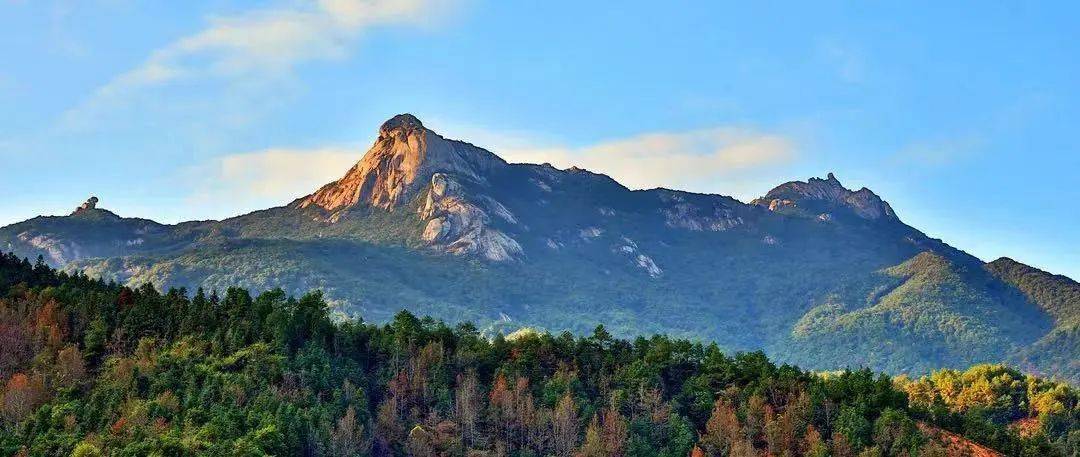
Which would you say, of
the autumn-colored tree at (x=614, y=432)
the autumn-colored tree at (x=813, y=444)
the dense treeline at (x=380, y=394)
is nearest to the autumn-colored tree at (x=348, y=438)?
the dense treeline at (x=380, y=394)

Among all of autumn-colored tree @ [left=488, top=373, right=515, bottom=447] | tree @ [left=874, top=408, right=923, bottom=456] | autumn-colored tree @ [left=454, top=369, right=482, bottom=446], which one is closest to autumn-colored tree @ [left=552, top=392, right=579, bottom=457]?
autumn-colored tree @ [left=488, top=373, right=515, bottom=447]

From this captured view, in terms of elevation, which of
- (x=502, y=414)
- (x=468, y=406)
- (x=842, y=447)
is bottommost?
(x=842, y=447)

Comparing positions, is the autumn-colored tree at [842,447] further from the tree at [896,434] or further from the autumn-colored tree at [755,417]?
the autumn-colored tree at [755,417]

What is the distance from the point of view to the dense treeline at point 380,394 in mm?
107562

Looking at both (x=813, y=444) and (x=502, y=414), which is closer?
(x=813, y=444)

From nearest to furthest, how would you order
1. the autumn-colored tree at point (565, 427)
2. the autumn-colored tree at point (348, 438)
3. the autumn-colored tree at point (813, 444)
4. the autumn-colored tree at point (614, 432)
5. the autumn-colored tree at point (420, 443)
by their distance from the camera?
the autumn-colored tree at point (348, 438) → the autumn-colored tree at point (813, 444) → the autumn-colored tree at point (420, 443) → the autumn-colored tree at point (614, 432) → the autumn-colored tree at point (565, 427)

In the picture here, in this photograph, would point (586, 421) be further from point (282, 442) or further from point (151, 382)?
point (151, 382)

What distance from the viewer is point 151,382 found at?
376 feet

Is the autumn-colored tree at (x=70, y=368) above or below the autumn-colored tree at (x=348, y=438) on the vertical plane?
above

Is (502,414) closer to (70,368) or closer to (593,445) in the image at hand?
(593,445)

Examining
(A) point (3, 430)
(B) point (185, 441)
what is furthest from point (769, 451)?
(A) point (3, 430)

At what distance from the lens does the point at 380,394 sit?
125 m

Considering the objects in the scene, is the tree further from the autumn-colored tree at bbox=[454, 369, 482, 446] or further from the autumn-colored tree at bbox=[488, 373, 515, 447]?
the autumn-colored tree at bbox=[454, 369, 482, 446]

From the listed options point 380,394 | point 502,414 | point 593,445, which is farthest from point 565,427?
point 380,394
